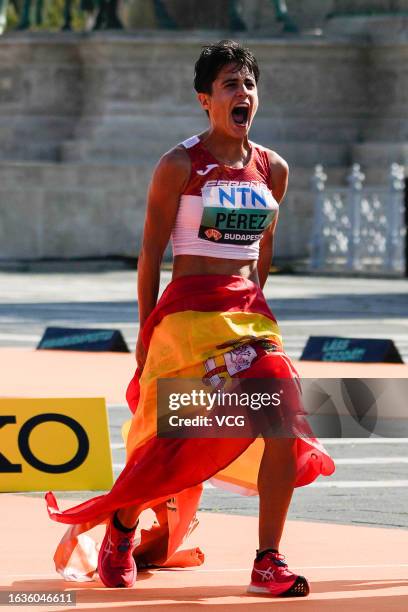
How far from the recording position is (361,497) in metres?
9.68

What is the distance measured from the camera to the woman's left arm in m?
7.57

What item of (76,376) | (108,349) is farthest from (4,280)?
(76,376)

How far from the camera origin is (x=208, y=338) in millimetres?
7168

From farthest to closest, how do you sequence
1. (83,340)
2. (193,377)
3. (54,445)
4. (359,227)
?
1. (359,227)
2. (83,340)
3. (54,445)
4. (193,377)

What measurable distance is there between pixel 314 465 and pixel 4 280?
23.4 meters

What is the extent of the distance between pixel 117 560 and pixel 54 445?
214cm

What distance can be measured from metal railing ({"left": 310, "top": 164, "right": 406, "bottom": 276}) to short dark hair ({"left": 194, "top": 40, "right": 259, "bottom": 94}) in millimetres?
24114

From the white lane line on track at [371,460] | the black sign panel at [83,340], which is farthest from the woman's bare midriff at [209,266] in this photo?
the black sign panel at [83,340]

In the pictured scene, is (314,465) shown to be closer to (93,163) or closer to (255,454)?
(255,454)

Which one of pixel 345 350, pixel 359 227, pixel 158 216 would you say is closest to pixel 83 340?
pixel 345 350

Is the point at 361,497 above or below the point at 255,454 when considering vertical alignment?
below

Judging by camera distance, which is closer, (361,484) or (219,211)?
(219,211)

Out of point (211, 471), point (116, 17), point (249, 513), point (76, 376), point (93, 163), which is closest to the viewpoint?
point (211, 471)

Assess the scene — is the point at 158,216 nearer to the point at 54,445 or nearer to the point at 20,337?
the point at 54,445
